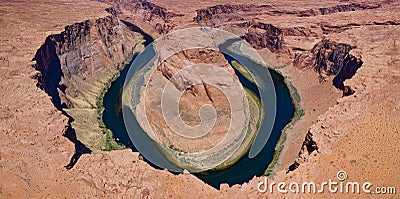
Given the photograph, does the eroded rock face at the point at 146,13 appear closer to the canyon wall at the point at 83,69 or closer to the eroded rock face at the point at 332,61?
the canyon wall at the point at 83,69

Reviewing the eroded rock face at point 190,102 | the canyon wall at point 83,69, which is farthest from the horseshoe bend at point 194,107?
the canyon wall at point 83,69

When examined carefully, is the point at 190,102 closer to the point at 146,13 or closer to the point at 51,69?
the point at 51,69

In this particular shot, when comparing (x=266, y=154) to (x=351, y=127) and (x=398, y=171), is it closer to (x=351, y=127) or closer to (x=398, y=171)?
(x=351, y=127)

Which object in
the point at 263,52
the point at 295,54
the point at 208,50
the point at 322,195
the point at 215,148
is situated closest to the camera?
the point at 322,195

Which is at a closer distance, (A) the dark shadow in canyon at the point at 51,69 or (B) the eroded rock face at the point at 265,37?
(A) the dark shadow in canyon at the point at 51,69

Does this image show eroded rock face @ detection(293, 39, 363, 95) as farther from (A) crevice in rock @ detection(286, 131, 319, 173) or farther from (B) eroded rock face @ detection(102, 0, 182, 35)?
(B) eroded rock face @ detection(102, 0, 182, 35)

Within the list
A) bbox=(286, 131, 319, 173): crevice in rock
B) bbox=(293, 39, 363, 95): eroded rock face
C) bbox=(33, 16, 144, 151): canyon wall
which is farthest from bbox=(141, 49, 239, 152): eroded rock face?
bbox=(293, 39, 363, 95): eroded rock face

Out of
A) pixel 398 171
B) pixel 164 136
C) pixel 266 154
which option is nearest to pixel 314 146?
pixel 398 171
